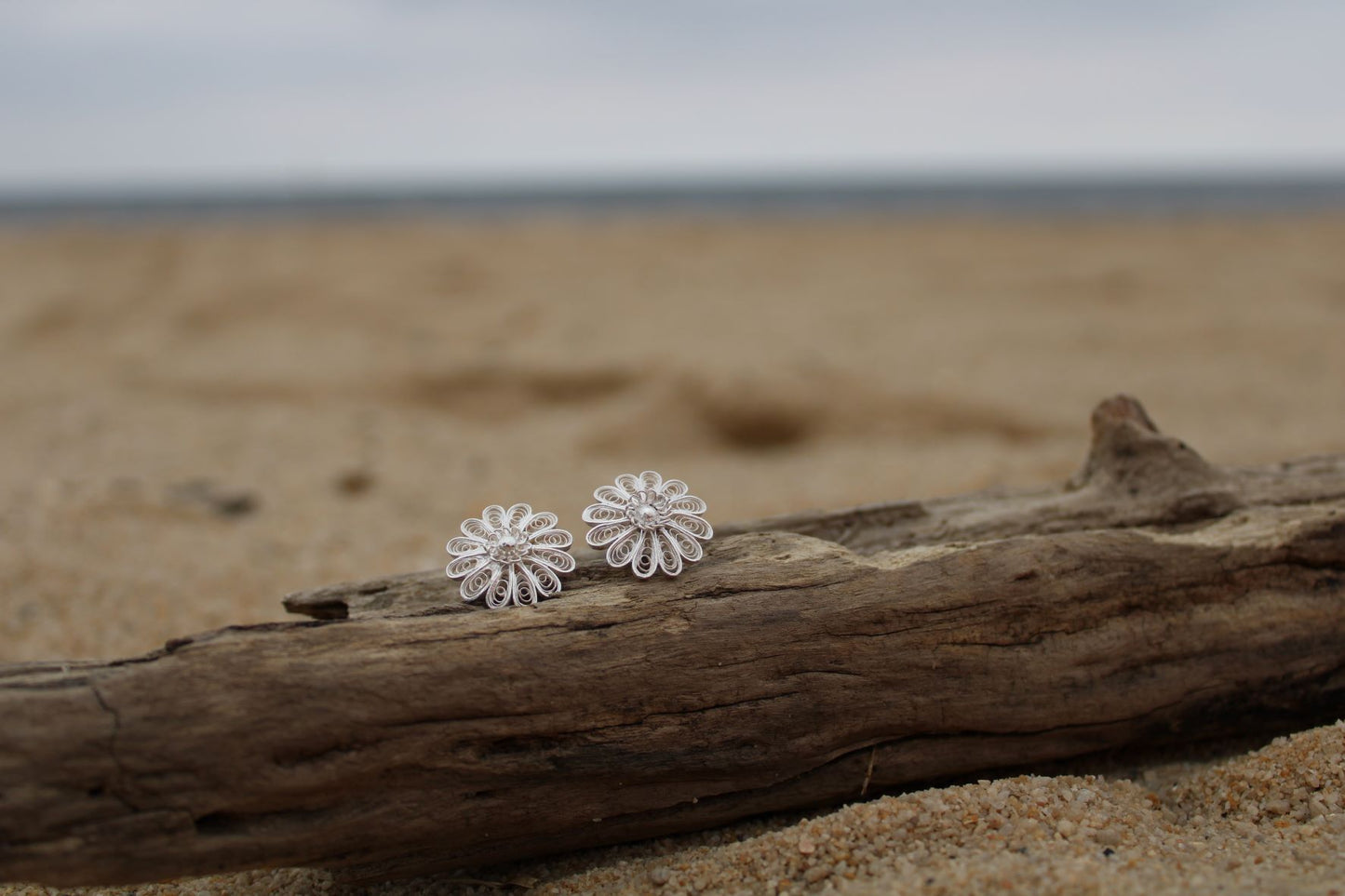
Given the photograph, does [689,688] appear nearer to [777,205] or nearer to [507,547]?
[507,547]

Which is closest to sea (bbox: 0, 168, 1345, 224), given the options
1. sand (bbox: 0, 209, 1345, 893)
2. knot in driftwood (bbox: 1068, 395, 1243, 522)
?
sand (bbox: 0, 209, 1345, 893)

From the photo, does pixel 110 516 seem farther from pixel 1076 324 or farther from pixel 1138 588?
pixel 1076 324

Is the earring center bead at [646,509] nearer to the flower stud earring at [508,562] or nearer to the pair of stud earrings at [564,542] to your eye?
the pair of stud earrings at [564,542]

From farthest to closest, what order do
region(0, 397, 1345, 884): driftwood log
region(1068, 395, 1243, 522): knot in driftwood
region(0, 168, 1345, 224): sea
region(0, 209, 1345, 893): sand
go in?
1. region(0, 168, 1345, 224): sea
2. region(1068, 395, 1243, 522): knot in driftwood
3. region(0, 209, 1345, 893): sand
4. region(0, 397, 1345, 884): driftwood log

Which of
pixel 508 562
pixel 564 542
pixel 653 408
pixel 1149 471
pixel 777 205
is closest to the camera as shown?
pixel 508 562

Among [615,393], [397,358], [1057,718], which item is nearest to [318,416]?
[397,358]

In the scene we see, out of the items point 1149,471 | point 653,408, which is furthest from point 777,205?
point 1149,471

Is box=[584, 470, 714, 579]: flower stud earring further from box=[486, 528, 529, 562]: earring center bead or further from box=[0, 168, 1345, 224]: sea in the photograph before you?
box=[0, 168, 1345, 224]: sea
